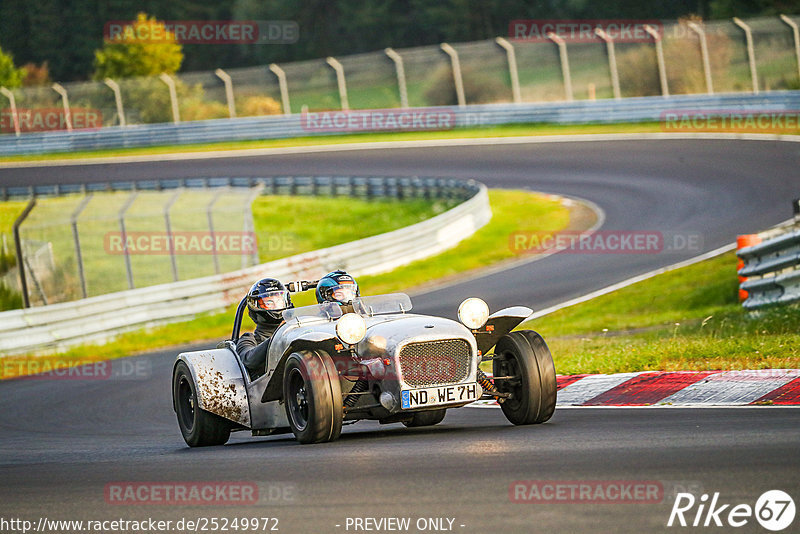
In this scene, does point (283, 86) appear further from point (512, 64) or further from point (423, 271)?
point (423, 271)

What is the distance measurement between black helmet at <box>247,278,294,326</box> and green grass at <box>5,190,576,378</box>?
9.65 metres

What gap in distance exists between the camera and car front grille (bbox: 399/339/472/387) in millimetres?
8195

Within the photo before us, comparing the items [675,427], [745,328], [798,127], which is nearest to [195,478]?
[675,427]

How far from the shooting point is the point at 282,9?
83125 millimetres

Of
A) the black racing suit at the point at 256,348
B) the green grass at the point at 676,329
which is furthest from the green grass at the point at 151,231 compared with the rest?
the black racing suit at the point at 256,348

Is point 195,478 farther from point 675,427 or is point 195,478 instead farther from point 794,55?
point 794,55

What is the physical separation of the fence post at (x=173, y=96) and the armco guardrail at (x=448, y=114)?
39 centimetres

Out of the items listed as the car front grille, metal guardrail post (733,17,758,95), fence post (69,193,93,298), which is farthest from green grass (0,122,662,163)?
the car front grille

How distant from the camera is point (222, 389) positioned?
9.70 m

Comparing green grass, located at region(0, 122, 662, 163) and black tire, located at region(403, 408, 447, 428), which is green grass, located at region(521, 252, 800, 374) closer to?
black tire, located at region(403, 408, 447, 428)

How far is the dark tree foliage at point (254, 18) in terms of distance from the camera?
254 ft

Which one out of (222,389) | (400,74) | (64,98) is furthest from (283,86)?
(222,389)

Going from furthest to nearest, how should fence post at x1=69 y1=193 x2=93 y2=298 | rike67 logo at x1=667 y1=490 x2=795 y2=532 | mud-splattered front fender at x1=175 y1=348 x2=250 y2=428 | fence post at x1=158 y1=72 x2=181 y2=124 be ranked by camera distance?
1. fence post at x1=158 y1=72 x2=181 y2=124
2. fence post at x1=69 y1=193 x2=93 y2=298
3. mud-splattered front fender at x1=175 y1=348 x2=250 y2=428
4. rike67 logo at x1=667 y1=490 x2=795 y2=532

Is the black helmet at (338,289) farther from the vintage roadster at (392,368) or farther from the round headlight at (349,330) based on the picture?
the round headlight at (349,330)
